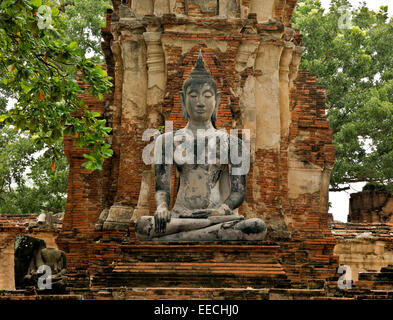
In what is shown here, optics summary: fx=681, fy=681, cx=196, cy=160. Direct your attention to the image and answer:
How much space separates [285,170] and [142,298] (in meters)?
6.07

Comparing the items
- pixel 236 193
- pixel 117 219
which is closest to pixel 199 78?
pixel 236 193

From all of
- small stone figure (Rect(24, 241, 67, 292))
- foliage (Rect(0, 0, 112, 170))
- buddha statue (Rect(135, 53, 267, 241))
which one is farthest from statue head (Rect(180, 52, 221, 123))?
small stone figure (Rect(24, 241, 67, 292))

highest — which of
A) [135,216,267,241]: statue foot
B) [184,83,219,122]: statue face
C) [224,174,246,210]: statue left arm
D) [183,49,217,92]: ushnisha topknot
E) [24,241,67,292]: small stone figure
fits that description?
[183,49,217,92]: ushnisha topknot

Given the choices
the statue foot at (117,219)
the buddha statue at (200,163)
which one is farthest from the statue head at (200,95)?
the statue foot at (117,219)

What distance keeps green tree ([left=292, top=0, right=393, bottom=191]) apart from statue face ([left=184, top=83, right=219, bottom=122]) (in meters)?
11.4

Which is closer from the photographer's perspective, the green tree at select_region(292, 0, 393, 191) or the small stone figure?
the small stone figure

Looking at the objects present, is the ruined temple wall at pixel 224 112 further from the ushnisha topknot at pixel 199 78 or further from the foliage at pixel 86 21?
the foliage at pixel 86 21

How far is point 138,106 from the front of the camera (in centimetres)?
1191

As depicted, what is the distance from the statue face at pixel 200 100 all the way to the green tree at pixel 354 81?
450 inches

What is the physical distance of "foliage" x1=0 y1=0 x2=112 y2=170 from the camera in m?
7.80

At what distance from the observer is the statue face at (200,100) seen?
8727 millimetres

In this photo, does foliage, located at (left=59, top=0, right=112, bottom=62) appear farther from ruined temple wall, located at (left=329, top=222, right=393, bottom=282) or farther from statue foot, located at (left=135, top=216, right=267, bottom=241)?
statue foot, located at (left=135, top=216, right=267, bottom=241)

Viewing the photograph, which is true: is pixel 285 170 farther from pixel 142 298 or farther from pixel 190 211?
pixel 142 298
